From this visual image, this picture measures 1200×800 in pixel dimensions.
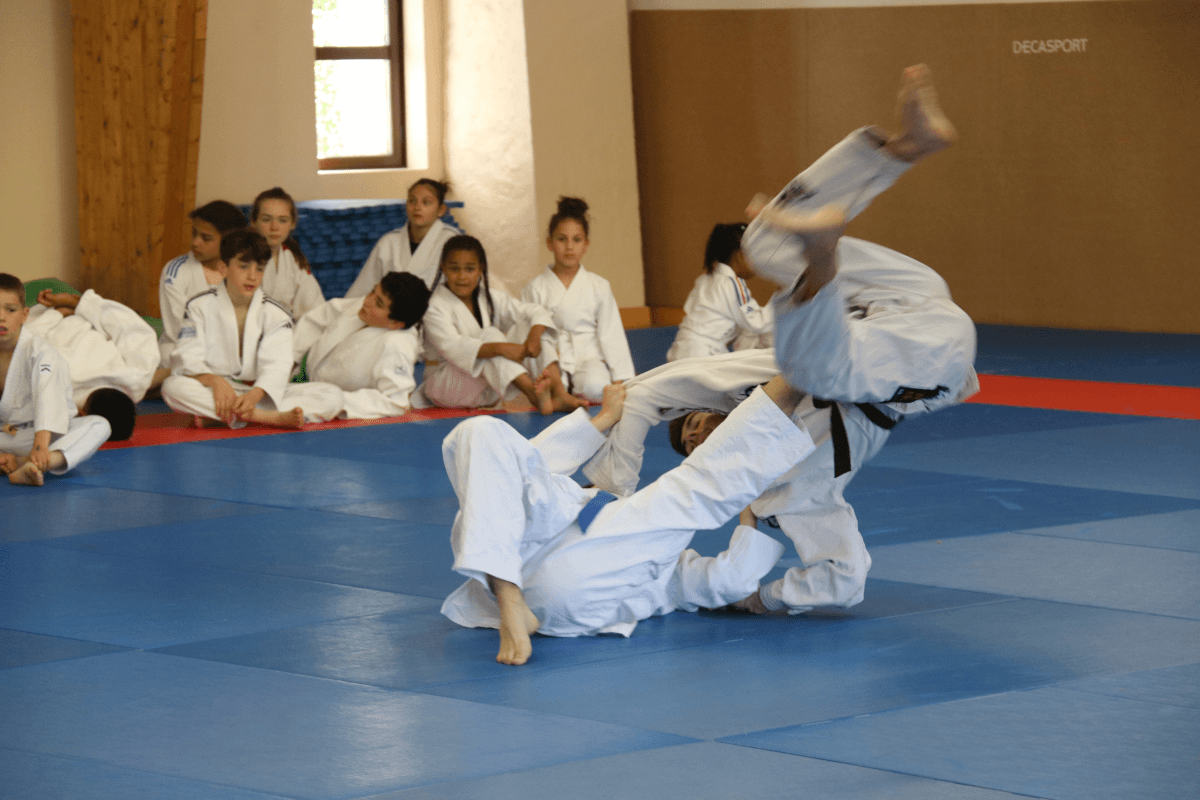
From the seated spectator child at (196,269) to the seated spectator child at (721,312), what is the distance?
210 centimetres

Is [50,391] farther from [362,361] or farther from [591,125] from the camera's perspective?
[591,125]

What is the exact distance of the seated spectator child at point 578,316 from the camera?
22.5 feet

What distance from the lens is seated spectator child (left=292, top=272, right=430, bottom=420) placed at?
653 centimetres

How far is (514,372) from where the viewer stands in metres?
6.66

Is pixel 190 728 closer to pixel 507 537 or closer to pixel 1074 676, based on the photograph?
pixel 507 537

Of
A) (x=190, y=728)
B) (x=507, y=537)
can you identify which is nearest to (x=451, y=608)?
(x=507, y=537)

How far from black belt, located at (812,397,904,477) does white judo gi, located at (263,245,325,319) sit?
187 inches

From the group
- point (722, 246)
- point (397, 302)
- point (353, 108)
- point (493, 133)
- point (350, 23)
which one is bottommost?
point (397, 302)

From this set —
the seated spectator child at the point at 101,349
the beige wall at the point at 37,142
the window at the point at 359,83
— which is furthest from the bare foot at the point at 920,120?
the window at the point at 359,83

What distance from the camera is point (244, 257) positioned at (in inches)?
241

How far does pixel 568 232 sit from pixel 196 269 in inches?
67.8

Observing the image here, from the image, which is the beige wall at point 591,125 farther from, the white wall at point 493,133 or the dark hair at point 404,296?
the dark hair at point 404,296

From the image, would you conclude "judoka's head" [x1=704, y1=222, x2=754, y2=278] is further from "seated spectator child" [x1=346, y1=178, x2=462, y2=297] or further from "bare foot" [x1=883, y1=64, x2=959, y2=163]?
"bare foot" [x1=883, y1=64, x2=959, y2=163]

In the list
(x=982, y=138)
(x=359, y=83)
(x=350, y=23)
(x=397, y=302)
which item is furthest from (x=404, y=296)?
(x=982, y=138)
